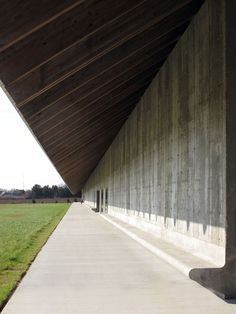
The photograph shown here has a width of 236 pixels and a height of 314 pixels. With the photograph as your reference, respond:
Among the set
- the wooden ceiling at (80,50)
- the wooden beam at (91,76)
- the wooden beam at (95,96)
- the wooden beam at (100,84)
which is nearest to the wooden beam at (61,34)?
the wooden ceiling at (80,50)

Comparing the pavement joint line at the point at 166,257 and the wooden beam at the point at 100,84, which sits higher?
the wooden beam at the point at 100,84

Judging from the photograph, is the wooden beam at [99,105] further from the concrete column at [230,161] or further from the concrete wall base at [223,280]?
the concrete wall base at [223,280]

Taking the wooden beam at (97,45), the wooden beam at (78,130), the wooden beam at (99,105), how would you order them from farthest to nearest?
1. the wooden beam at (78,130)
2. the wooden beam at (99,105)
3. the wooden beam at (97,45)

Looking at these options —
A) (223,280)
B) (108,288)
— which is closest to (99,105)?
(108,288)

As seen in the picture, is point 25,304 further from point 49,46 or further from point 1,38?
point 49,46

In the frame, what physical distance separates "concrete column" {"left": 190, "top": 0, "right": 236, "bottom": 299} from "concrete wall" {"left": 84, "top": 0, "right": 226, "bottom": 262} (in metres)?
0.29

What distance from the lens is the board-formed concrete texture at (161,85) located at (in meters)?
9.31

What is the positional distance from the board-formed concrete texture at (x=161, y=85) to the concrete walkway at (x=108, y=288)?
0.66 m

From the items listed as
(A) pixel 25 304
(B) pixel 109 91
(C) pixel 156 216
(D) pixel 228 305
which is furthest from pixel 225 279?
(B) pixel 109 91

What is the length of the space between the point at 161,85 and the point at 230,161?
801cm

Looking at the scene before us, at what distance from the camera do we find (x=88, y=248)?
16.0 meters

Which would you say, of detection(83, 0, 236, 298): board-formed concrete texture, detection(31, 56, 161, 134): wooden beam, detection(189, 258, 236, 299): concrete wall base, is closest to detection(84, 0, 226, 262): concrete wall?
detection(83, 0, 236, 298): board-formed concrete texture

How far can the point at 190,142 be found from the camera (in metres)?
12.8

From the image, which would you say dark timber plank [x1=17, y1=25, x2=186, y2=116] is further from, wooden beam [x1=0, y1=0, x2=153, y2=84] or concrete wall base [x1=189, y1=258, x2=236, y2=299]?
concrete wall base [x1=189, y1=258, x2=236, y2=299]
